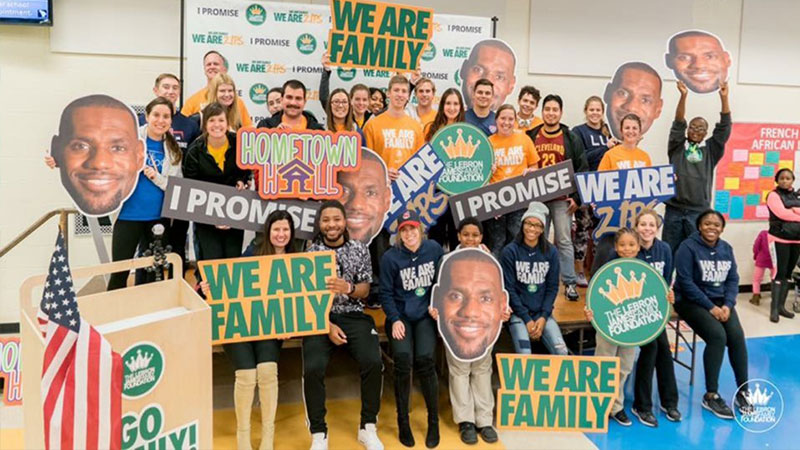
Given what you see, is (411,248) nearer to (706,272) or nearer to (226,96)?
(226,96)

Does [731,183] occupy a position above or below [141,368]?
above

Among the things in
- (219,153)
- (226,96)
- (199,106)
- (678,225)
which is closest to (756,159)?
(678,225)

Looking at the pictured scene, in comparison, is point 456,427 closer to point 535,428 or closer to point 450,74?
point 535,428

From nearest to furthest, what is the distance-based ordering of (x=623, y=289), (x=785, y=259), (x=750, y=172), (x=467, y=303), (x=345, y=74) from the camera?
(x=467, y=303) → (x=623, y=289) → (x=345, y=74) → (x=785, y=259) → (x=750, y=172)

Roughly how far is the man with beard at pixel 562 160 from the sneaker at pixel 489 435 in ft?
4.54

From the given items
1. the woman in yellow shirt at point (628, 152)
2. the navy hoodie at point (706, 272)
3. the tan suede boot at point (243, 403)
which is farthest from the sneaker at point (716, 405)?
the tan suede boot at point (243, 403)

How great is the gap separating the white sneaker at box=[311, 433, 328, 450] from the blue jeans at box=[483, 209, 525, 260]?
1.77 m

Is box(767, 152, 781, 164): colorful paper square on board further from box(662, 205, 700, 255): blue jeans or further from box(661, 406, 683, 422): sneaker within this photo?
box(661, 406, 683, 422): sneaker

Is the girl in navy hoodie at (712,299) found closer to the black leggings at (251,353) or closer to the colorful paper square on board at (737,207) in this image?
the black leggings at (251,353)

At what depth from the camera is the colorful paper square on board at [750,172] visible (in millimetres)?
7252

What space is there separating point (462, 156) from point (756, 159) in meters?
4.83

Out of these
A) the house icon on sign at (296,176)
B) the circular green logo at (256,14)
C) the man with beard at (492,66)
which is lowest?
the house icon on sign at (296,176)

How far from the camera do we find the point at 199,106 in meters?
4.80

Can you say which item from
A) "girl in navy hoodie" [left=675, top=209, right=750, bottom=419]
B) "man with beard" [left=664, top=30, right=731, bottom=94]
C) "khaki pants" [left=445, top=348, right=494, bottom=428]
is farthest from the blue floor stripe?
"man with beard" [left=664, top=30, right=731, bottom=94]
